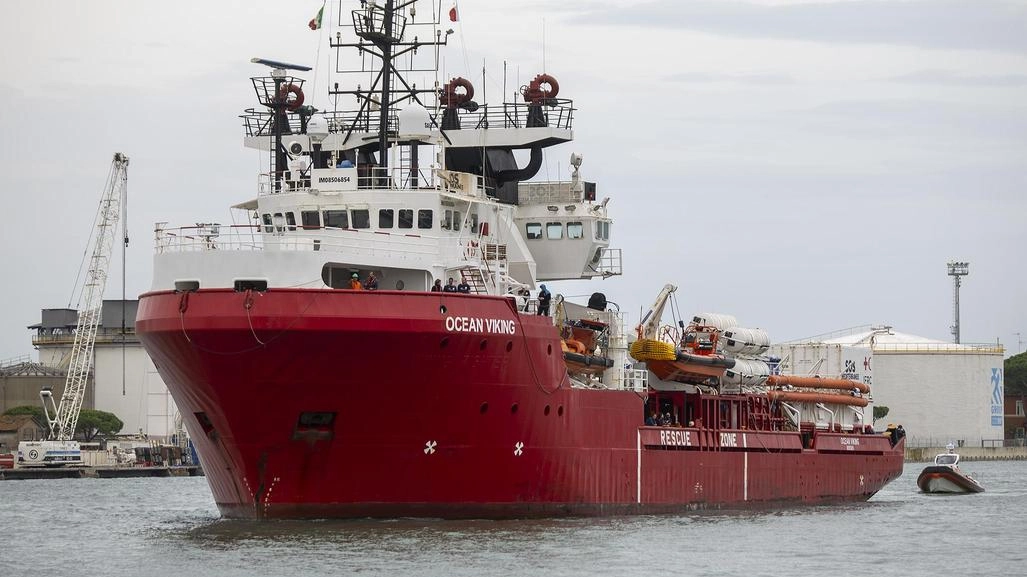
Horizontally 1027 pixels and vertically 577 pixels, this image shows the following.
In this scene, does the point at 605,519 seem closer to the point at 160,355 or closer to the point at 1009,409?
the point at 160,355

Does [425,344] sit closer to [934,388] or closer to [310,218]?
[310,218]

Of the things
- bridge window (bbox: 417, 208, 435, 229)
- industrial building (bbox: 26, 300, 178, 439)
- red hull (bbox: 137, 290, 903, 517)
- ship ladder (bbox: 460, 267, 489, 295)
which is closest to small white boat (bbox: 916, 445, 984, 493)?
red hull (bbox: 137, 290, 903, 517)

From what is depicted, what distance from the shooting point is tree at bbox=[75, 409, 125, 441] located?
3706 inches

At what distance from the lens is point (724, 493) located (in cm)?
4619

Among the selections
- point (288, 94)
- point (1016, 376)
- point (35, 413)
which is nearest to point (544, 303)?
point (288, 94)

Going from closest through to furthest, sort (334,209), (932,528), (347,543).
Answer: (347,543) < (334,209) < (932,528)

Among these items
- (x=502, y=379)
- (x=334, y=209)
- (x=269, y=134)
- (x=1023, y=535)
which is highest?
(x=269, y=134)

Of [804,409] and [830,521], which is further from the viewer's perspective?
[804,409]

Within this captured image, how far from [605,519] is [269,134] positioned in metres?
15.0

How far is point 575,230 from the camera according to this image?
44.5 m

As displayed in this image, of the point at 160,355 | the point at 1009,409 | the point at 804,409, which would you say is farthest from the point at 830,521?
the point at 1009,409

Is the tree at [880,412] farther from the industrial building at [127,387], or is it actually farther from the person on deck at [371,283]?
the person on deck at [371,283]

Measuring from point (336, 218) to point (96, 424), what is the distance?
59.5 m

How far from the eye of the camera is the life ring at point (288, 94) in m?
48.3
